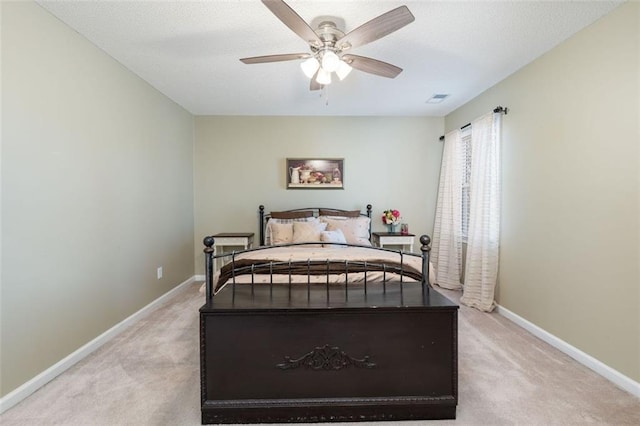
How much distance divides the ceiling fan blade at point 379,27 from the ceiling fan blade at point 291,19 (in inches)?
7.5

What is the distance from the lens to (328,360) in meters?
1.65

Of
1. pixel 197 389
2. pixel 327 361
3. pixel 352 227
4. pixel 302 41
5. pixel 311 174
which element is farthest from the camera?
pixel 311 174

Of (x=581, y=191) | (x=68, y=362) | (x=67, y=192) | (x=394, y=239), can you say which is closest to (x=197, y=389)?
(x=68, y=362)

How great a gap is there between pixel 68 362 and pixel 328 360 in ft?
6.78

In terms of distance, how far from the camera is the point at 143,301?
3.23 m

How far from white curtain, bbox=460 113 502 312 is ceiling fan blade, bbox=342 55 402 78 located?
1657mm

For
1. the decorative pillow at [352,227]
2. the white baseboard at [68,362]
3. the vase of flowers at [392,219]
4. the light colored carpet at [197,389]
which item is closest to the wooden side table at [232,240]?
the white baseboard at [68,362]

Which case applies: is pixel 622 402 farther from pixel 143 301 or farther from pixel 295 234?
pixel 143 301

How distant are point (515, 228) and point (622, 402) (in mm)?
1611

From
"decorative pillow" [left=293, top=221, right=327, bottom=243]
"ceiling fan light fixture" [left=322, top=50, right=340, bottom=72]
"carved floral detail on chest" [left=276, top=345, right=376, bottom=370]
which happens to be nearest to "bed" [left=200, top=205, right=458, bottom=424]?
"carved floral detail on chest" [left=276, top=345, right=376, bottom=370]

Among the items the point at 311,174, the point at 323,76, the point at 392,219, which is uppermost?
the point at 323,76

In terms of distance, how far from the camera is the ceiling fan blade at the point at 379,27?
1.65 m

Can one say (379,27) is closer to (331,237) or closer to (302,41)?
(302,41)

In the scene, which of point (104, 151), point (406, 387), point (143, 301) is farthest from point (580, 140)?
point (143, 301)
